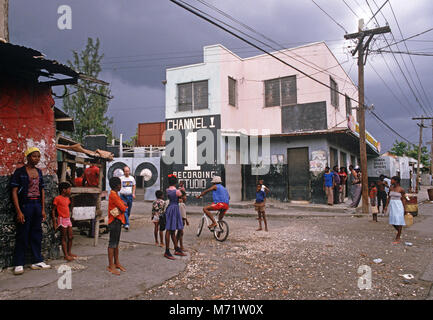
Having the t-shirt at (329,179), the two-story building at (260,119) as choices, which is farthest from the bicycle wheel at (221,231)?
the two-story building at (260,119)

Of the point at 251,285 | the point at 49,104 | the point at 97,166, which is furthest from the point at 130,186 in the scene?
the point at 251,285

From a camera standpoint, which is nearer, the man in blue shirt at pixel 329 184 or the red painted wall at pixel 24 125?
the red painted wall at pixel 24 125

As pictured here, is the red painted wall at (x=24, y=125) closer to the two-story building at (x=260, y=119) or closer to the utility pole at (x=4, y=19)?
the utility pole at (x=4, y=19)

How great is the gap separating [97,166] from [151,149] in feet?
41.9

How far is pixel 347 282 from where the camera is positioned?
4.80 meters

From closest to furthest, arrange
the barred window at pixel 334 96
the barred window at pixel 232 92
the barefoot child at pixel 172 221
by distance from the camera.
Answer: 1. the barefoot child at pixel 172 221
2. the barred window at pixel 334 96
3. the barred window at pixel 232 92

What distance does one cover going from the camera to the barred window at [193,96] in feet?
58.3

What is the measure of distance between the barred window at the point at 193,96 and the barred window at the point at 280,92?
359 cm

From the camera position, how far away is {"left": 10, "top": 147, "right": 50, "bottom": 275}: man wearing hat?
16.5 ft

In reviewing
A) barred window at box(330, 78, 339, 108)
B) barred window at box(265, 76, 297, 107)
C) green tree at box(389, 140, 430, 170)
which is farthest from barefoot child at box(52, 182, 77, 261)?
green tree at box(389, 140, 430, 170)

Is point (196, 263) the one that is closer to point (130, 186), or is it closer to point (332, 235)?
point (130, 186)

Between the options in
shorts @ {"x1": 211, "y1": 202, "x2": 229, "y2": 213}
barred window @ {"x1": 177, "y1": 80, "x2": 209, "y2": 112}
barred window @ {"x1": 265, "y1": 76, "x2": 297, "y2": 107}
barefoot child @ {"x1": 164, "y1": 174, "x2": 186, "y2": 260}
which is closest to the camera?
barefoot child @ {"x1": 164, "y1": 174, "x2": 186, "y2": 260}

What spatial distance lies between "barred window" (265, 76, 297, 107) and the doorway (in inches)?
110

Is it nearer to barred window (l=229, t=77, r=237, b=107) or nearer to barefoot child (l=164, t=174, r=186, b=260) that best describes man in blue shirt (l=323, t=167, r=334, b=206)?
barred window (l=229, t=77, r=237, b=107)
